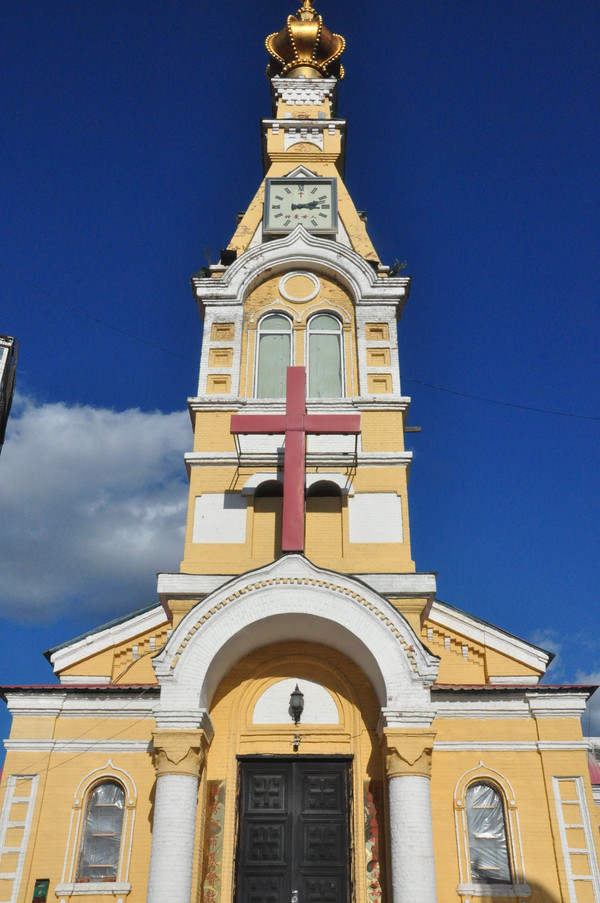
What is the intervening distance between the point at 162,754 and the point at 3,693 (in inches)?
124

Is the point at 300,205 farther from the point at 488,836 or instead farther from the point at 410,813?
the point at 488,836

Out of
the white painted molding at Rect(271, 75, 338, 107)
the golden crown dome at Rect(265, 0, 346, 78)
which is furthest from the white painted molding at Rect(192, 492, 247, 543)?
the golden crown dome at Rect(265, 0, 346, 78)

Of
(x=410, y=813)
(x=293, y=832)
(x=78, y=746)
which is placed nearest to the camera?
(x=410, y=813)

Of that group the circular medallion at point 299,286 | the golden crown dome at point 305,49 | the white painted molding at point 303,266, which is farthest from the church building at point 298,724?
the golden crown dome at point 305,49

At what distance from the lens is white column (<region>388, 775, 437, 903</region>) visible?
11383mm

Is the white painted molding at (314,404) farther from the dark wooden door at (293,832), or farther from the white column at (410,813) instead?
the dark wooden door at (293,832)

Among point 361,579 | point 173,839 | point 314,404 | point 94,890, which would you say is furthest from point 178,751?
point 314,404

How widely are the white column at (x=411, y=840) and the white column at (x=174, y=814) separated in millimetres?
2817

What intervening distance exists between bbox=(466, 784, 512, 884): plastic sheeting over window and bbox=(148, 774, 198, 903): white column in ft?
14.1

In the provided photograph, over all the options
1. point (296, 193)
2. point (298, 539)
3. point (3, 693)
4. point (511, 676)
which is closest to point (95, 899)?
point (3, 693)

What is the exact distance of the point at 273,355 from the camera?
17.1 metres

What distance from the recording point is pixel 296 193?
19.3 meters

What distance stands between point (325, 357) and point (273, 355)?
105 centimetres

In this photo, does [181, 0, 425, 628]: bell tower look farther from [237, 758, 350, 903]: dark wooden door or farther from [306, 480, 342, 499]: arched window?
[237, 758, 350, 903]: dark wooden door
